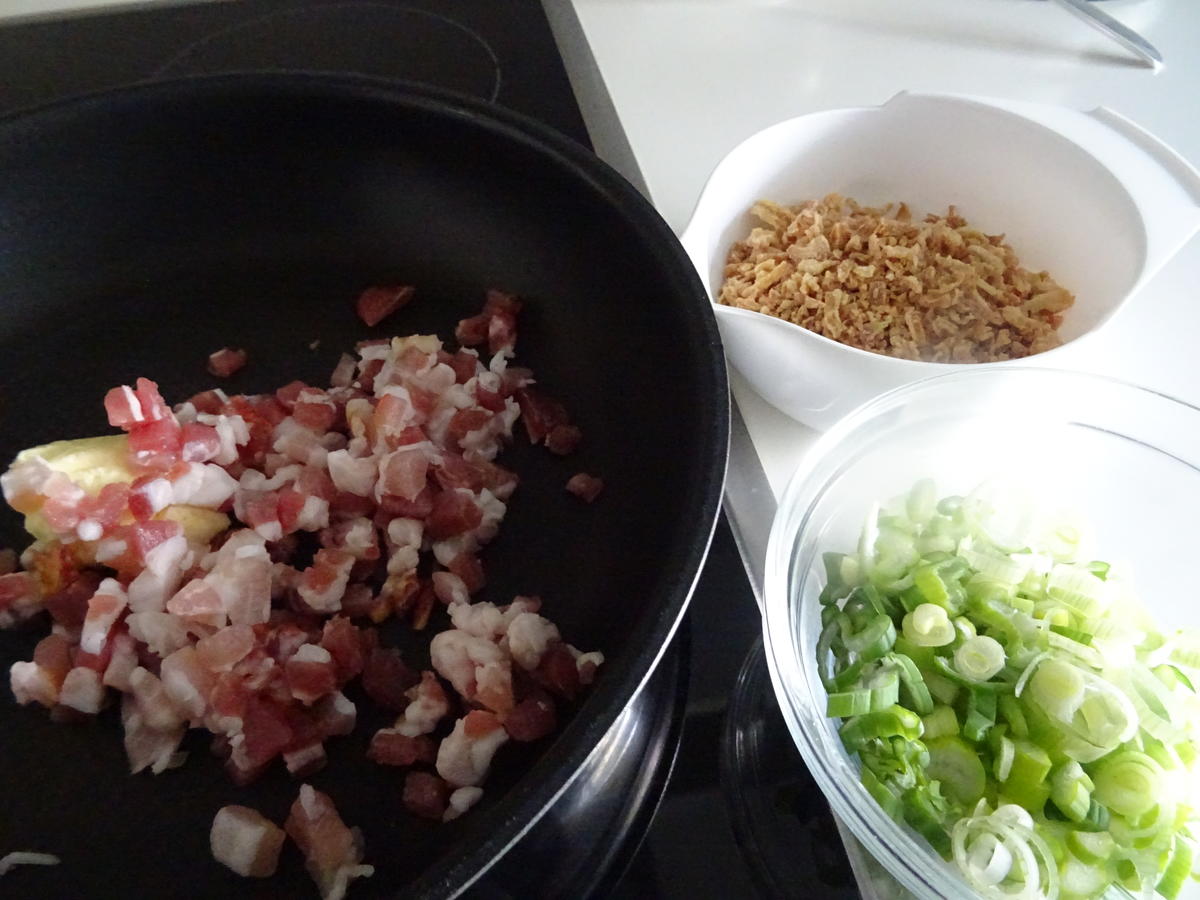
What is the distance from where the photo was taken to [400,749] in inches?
27.1

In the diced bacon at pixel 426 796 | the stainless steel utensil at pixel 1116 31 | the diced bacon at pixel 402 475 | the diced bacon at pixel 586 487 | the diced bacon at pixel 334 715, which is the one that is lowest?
the diced bacon at pixel 334 715

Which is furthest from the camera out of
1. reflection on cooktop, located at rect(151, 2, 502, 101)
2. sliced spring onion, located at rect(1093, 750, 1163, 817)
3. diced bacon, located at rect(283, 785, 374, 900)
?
reflection on cooktop, located at rect(151, 2, 502, 101)

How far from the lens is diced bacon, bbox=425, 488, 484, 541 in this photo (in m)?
0.79

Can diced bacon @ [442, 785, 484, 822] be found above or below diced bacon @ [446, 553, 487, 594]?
below

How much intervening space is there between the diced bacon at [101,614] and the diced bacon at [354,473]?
207mm

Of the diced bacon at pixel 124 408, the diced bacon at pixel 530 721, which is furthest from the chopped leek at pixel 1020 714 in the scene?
the diced bacon at pixel 124 408

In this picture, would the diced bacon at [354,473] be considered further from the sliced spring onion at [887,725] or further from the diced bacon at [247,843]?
the sliced spring onion at [887,725]

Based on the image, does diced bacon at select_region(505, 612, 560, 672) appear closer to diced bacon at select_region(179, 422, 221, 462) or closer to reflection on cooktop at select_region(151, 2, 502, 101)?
diced bacon at select_region(179, 422, 221, 462)

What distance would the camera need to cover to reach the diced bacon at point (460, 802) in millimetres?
657

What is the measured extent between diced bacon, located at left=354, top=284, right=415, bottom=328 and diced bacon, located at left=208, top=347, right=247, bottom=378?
0.14 m

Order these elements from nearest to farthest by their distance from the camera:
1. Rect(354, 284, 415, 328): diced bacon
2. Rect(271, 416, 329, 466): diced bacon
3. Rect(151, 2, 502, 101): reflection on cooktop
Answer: Rect(271, 416, 329, 466): diced bacon
Rect(354, 284, 415, 328): diced bacon
Rect(151, 2, 502, 101): reflection on cooktop

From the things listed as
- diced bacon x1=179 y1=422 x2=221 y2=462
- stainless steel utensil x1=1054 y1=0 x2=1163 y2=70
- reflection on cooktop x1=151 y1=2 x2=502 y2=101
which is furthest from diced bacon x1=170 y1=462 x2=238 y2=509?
stainless steel utensil x1=1054 y1=0 x2=1163 y2=70

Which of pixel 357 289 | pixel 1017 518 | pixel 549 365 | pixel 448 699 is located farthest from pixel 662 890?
pixel 357 289

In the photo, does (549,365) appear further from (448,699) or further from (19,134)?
(19,134)
